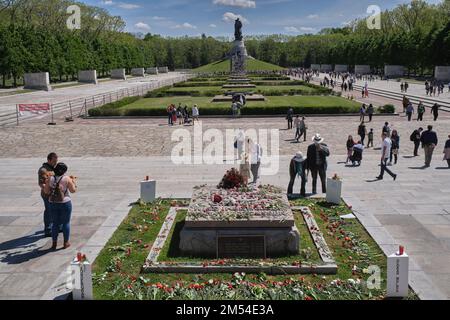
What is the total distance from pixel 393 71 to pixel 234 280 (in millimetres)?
81594

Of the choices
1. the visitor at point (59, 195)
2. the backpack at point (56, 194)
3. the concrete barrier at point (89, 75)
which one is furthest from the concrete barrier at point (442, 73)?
the backpack at point (56, 194)

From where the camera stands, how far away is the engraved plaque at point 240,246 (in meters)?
8.35

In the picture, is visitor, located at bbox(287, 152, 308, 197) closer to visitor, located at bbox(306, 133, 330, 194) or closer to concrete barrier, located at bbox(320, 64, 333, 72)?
visitor, located at bbox(306, 133, 330, 194)

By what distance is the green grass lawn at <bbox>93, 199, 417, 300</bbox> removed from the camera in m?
7.01

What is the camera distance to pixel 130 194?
41.9ft

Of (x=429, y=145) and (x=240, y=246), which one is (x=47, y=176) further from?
(x=429, y=145)

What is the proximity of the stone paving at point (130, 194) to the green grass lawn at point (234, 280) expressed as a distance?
45 cm

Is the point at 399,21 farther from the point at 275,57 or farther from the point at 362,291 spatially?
the point at 362,291

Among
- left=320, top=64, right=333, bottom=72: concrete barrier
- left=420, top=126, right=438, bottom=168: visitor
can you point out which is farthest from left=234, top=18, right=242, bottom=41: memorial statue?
left=420, top=126, right=438, bottom=168: visitor

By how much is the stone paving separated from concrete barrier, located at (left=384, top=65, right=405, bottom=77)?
5983cm

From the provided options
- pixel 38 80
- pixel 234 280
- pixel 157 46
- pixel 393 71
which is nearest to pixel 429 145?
pixel 234 280

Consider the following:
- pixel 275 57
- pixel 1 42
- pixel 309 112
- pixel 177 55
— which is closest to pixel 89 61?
pixel 1 42

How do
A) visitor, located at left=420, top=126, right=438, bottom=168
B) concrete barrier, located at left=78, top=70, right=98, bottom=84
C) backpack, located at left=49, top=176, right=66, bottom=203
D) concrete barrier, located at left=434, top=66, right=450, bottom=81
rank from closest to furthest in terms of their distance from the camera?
backpack, located at left=49, top=176, right=66, bottom=203, visitor, located at left=420, top=126, right=438, bottom=168, concrete barrier, located at left=434, top=66, right=450, bottom=81, concrete barrier, located at left=78, top=70, right=98, bottom=84
